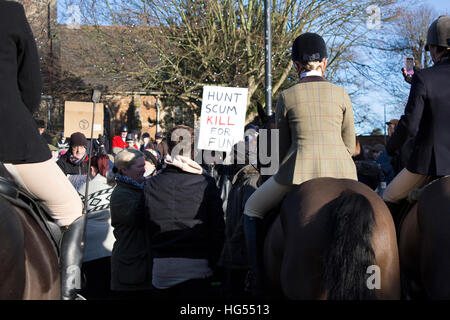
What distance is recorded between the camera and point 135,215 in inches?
A: 202

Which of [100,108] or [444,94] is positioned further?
[100,108]

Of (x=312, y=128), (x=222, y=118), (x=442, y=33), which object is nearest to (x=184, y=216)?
(x=312, y=128)

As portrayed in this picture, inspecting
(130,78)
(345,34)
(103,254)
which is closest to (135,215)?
(103,254)

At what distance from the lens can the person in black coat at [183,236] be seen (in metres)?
4.74

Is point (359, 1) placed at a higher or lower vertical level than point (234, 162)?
higher

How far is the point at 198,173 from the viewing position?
5.01 metres

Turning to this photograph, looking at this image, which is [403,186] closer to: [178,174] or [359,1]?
[178,174]

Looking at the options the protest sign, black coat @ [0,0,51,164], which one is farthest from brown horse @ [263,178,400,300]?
the protest sign

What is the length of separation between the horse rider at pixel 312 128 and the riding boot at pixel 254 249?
1.07ft

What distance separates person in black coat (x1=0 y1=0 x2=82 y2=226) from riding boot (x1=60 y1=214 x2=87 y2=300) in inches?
12.1

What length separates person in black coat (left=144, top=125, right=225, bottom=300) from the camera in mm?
4742

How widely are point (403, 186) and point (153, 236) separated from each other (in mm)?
2108

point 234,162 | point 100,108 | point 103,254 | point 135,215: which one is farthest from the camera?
point 100,108

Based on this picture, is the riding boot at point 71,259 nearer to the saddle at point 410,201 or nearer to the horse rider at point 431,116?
the saddle at point 410,201
